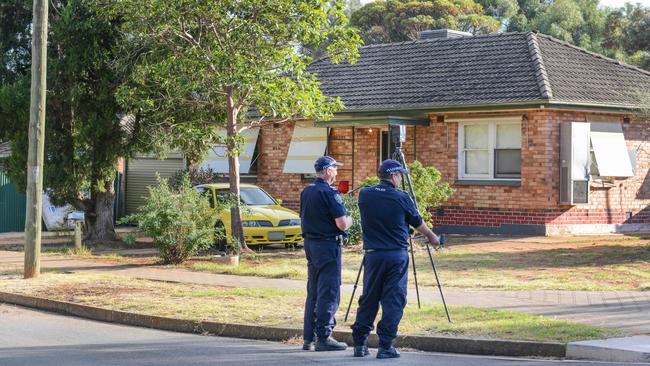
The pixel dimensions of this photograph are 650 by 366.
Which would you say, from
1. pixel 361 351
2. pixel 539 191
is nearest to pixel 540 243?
pixel 539 191

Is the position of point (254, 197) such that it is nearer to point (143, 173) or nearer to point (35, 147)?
point (35, 147)

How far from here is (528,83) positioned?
23.7 meters

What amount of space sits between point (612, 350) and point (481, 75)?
52.2 ft

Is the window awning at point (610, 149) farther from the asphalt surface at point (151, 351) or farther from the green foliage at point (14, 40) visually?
the asphalt surface at point (151, 351)

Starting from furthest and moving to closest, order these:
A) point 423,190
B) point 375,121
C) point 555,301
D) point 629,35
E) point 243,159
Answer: point 629,35
point 243,159
point 375,121
point 423,190
point 555,301

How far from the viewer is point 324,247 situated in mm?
10281

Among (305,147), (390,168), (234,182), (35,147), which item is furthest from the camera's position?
(305,147)

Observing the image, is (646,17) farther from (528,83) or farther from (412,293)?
(412,293)

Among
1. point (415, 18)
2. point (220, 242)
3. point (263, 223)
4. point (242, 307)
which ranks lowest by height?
point (242, 307)

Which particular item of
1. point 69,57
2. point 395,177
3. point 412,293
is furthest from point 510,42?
point 395,177

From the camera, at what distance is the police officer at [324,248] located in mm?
10258

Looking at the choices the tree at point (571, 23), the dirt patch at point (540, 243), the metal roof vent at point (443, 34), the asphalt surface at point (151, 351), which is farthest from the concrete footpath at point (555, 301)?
the tree at point (571, 23)

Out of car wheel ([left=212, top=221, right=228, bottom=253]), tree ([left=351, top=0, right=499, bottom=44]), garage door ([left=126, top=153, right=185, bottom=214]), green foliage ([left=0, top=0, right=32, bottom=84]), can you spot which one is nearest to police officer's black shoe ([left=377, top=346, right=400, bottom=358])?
car wheel ([left=212, top=221, right=228, bottom=253])

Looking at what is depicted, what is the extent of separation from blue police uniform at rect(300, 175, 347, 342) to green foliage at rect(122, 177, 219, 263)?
324 inches
